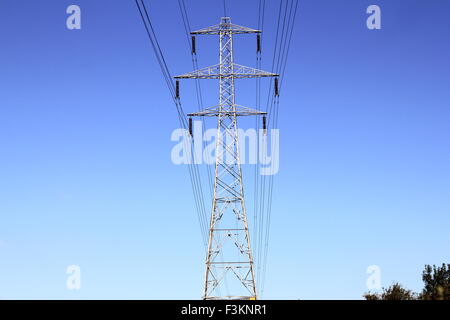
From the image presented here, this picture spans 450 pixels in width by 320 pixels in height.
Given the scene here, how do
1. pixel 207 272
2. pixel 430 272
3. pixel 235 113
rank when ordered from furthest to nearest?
pixel 430 272, pixel 235 113, pixel 207 272
